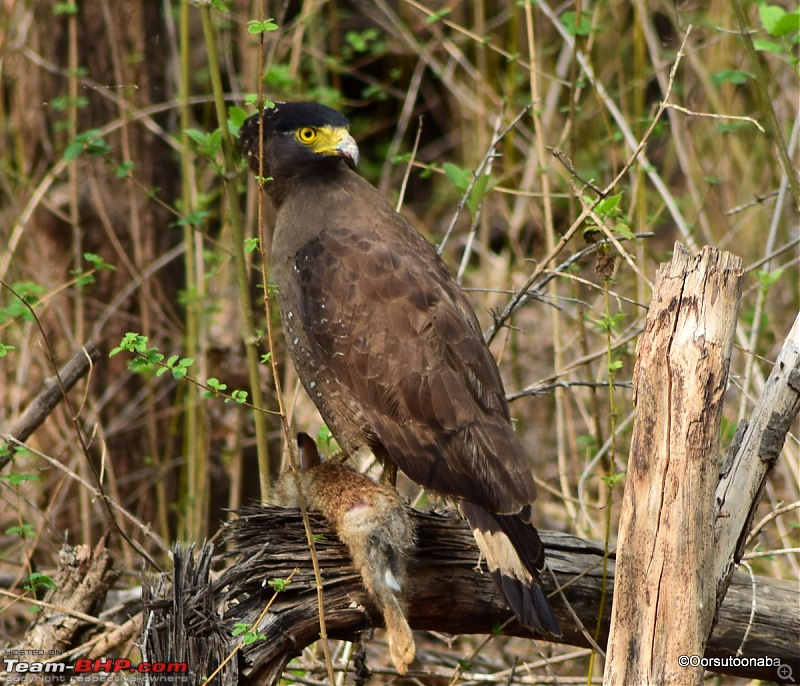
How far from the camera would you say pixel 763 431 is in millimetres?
2764

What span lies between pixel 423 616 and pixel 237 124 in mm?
2047

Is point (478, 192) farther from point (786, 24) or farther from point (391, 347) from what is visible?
point (786, 24)

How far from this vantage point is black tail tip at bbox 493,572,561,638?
122 inches

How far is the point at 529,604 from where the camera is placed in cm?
315

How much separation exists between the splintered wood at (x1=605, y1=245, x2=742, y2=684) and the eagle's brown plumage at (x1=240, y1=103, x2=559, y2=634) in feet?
1.89

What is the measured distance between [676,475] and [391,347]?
4.43 ft

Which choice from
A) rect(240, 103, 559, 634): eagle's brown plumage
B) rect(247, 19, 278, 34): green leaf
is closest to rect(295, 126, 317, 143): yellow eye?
rect(240, 103, 559, 634): eagle's brown plumage

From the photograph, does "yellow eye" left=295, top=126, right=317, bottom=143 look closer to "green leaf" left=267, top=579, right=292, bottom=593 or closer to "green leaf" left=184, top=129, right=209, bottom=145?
"green leaf" left=184, top=129, right=209, bottom=145

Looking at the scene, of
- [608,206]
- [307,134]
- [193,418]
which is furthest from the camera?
[193,418]

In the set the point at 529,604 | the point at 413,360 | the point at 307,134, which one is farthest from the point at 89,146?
the point at 529,604

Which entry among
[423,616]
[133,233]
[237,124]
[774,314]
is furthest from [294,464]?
[774,314]

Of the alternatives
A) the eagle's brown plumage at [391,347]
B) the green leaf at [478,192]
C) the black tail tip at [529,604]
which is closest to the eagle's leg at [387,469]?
the eagle's brown plumage at [391,347]

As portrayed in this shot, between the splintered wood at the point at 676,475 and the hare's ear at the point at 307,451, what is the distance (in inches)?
60.0

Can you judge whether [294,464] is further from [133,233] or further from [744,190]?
[744,190]
